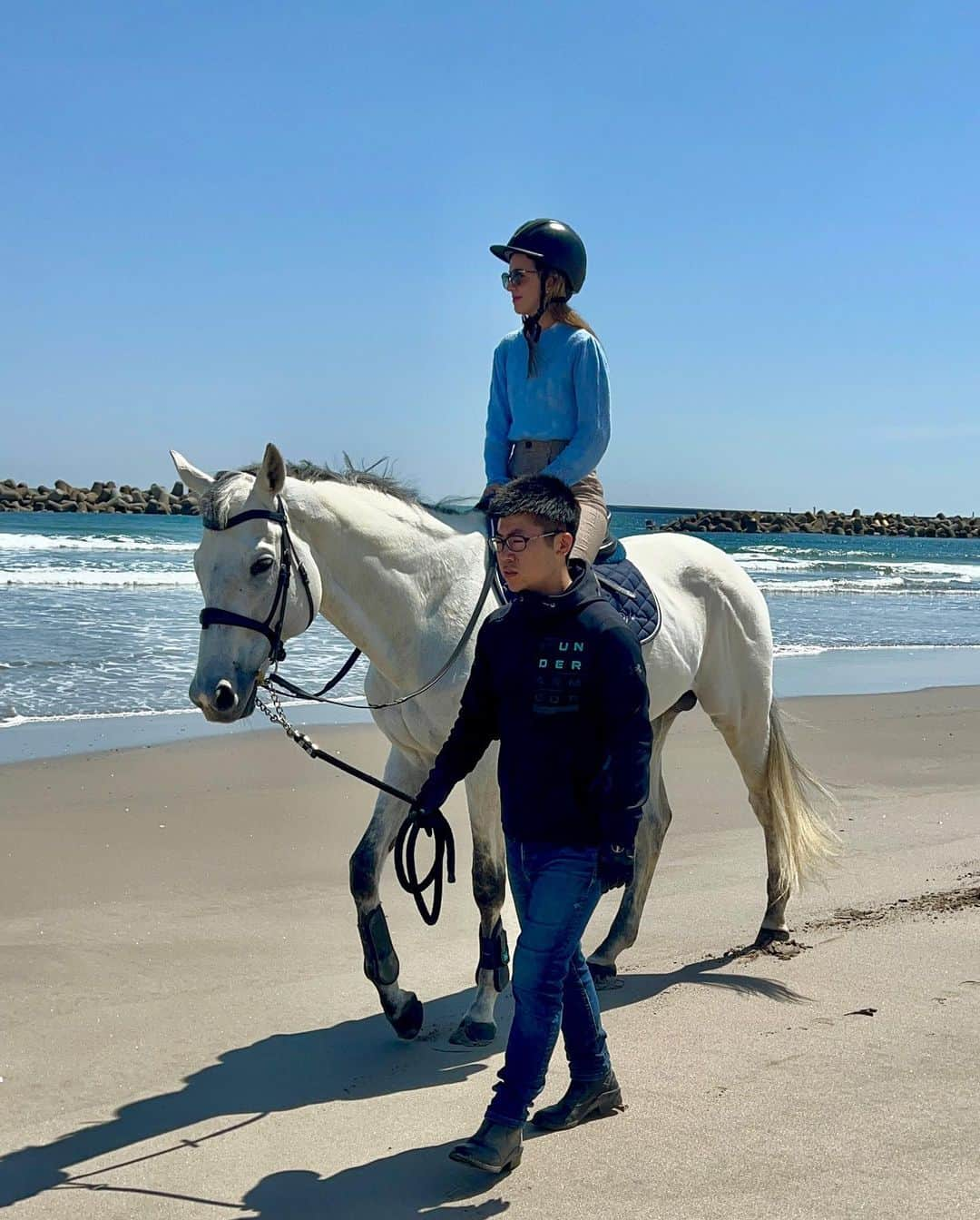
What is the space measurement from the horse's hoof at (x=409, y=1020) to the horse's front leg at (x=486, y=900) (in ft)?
0.39

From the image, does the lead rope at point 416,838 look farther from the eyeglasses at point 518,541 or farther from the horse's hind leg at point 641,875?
the horse's hind leg at point 641,875

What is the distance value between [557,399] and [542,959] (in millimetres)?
1966

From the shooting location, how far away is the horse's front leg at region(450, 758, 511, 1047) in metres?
3.78

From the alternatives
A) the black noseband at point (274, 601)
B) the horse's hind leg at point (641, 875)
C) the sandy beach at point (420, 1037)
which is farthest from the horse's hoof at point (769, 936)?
the black noseband at point (274, 601)

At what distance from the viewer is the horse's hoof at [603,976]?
4.30 metres

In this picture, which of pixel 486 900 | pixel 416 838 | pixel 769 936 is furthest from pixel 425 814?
pixel 769 936

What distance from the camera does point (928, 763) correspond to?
27.6ft

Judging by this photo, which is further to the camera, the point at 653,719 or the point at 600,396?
the point at 653,719

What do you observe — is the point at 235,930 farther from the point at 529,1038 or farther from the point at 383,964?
the point at 529,1038

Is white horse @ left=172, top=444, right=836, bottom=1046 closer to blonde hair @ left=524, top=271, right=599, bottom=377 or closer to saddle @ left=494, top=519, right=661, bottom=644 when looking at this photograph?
saddle @ left=494, top=519, right=661, bottom=644

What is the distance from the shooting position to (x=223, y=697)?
319 cm

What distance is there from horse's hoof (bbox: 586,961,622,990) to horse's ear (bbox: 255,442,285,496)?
6.81 feet

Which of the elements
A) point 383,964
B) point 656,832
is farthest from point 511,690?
point 656,832

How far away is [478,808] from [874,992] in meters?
1.41
